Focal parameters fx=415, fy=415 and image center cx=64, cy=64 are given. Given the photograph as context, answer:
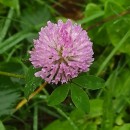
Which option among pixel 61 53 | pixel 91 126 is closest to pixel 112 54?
pixel 91 126

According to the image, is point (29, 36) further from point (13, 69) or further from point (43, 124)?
point (43, 124)

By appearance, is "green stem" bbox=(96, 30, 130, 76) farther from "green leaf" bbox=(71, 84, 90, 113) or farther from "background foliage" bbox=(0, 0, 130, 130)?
"green leaf" bbox=(71, 84, 90, 113)

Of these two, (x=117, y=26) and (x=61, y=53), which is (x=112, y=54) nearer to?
(x=117, y=26)

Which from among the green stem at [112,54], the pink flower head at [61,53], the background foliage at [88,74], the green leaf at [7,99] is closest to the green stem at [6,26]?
the background foliage at [88,74]

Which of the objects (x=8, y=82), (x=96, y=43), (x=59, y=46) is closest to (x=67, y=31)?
(x=59, y=46)

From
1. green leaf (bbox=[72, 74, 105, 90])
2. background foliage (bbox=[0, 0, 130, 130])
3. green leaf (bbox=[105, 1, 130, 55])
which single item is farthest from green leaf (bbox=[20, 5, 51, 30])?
green leaf (bbox=[72, 74, 105, 90])
